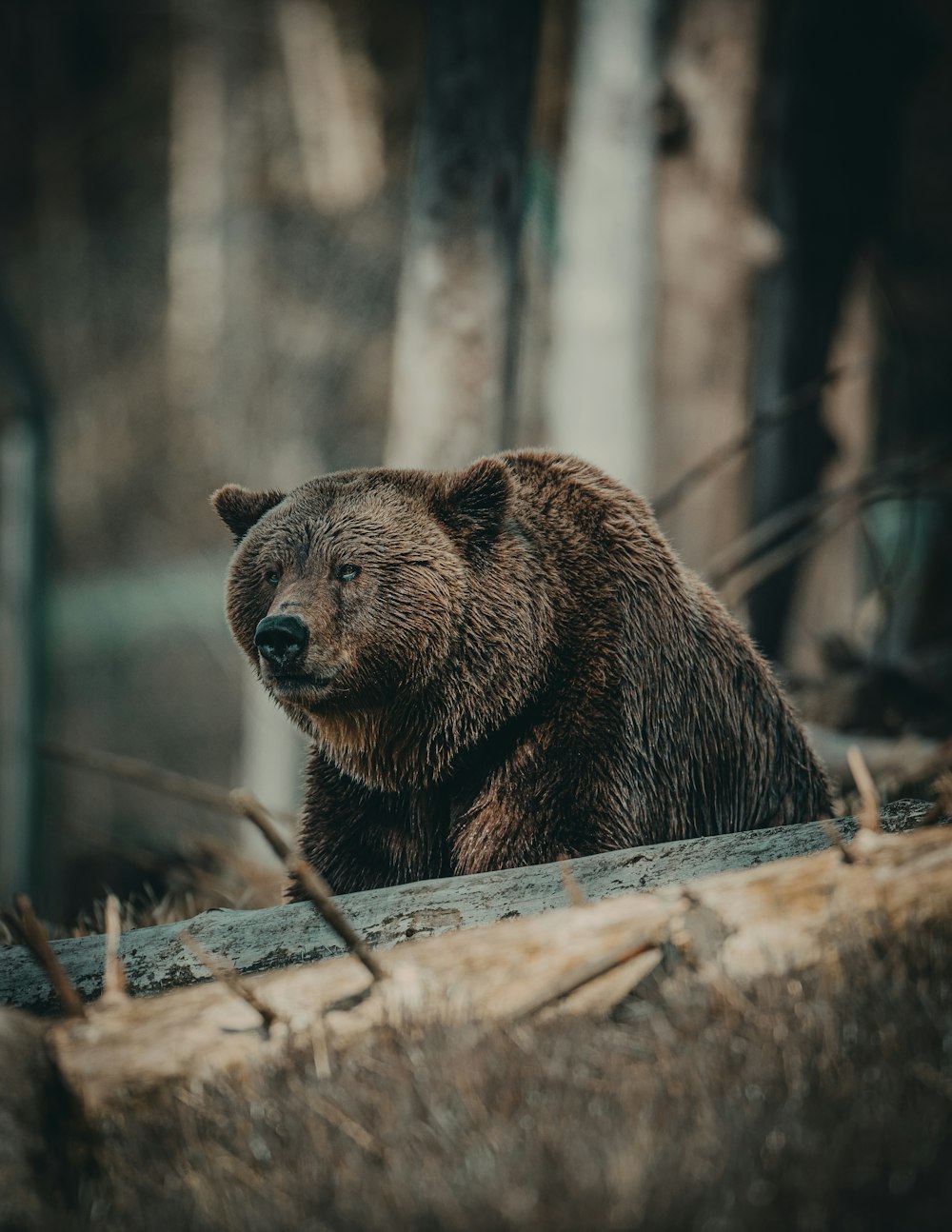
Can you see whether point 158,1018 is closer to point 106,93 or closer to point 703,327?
point 703,327

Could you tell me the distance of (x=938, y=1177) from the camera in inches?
56.9

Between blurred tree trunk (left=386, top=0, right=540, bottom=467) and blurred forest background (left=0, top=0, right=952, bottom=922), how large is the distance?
13mm

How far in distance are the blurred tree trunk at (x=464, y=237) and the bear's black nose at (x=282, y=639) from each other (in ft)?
6.15

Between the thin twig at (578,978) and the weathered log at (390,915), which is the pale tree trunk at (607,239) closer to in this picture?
the weathered log at (390,915)

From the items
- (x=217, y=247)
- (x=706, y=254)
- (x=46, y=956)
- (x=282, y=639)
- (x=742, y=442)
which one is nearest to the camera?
(x=46, y=956)

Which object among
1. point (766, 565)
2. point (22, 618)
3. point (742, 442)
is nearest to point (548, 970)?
point (742, 442)

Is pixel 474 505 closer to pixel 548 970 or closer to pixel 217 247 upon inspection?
pixel 548 970

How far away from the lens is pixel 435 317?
4.25 meters

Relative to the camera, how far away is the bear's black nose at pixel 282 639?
2465 millimetres

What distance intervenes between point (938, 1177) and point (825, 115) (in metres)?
6.94

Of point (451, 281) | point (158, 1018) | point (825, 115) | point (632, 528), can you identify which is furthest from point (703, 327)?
point (158, 1018)

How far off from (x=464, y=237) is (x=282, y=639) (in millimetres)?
2292

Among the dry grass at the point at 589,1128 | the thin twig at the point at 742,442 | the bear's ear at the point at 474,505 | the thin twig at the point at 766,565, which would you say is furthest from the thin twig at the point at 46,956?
the thin twig at the point at 766,565

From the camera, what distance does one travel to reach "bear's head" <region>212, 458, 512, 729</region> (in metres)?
2.57
